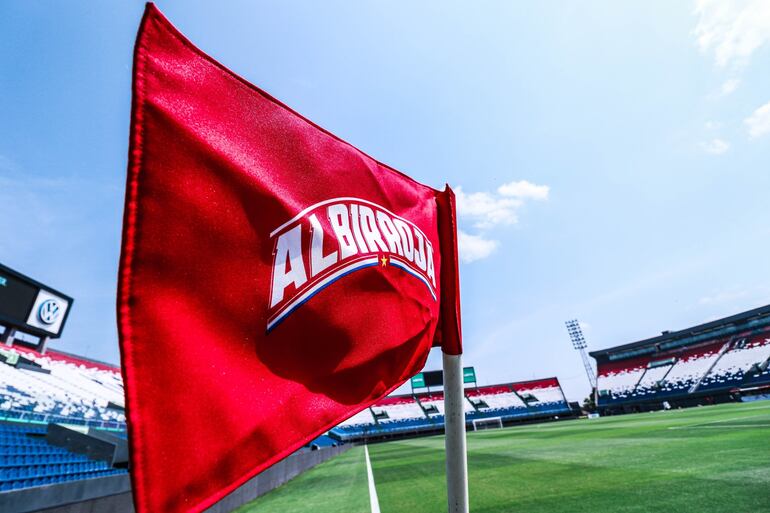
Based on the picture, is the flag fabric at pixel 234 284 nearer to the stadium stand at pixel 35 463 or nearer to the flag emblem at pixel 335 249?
the flag emblem at pixel 335 249

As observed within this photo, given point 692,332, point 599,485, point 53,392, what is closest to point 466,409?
point 692,332

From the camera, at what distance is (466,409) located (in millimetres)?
51250

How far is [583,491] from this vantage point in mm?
4945

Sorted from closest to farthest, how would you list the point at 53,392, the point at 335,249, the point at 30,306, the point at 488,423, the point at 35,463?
the point at 335,249, the point at 35,463, the point at 53,392, the point at 30,306, the point at 488,423

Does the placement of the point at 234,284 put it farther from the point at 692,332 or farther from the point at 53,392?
the point at 692,332

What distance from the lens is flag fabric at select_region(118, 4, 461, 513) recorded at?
2.53 ft

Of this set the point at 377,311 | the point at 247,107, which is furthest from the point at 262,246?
the point at 377,311

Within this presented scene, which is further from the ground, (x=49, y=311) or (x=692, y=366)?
(x=49, y=311)

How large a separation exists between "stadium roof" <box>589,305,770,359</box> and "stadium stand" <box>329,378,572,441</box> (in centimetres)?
970

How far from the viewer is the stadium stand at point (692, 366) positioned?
34438 millimetres

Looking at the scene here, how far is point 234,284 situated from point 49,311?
90.8 ft

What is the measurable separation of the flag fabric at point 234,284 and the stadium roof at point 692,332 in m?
52.6

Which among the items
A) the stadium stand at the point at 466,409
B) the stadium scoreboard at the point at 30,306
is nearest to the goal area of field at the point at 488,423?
the stadium stand at the point at 466,409

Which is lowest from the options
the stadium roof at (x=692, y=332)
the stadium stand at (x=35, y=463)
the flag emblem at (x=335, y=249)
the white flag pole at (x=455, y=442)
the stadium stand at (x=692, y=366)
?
the stadium stand at (x=35, y=463)
